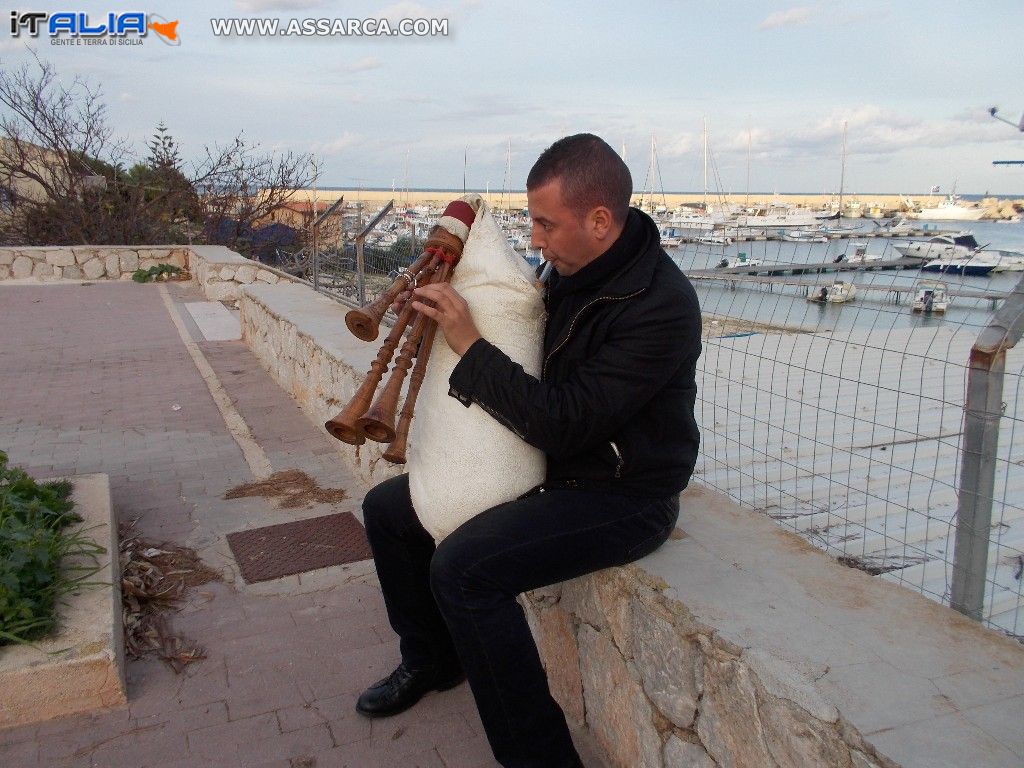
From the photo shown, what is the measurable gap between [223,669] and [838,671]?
2.11 meters

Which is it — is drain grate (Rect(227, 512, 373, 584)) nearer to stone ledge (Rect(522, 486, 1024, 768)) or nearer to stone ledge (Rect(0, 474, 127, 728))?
stone ledge (Rect(0, 474, 127, 728))

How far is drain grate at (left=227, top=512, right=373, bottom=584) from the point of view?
12.6 ft

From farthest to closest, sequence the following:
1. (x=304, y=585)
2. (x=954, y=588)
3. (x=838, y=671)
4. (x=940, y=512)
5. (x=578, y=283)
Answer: (x=940, y=512) → (x=304, y=585) → (x=578, y=283) → (x=954, y=588) → (x=838, y=671)

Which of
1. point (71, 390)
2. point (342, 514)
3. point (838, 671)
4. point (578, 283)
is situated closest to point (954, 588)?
point (838, 671)

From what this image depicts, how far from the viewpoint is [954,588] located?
2.13 meters

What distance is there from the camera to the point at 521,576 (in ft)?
7.11

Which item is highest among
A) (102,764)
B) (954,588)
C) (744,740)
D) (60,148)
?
(60,148)

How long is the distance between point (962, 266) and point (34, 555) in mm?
2988

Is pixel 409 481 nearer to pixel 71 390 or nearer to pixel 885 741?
pixel 885 741

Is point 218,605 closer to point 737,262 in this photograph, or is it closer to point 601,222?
point 601,222

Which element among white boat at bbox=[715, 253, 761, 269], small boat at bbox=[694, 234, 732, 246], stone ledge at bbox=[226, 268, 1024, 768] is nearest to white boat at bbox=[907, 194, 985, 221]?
white boat at bbox=[715, 253, 761, 269]

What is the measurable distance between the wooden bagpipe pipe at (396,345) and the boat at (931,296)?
Result: 5.07ft

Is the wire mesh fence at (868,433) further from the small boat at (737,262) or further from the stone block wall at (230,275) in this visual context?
the stone block wall at (230,275)

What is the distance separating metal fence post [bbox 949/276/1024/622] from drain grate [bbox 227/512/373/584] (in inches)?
100
